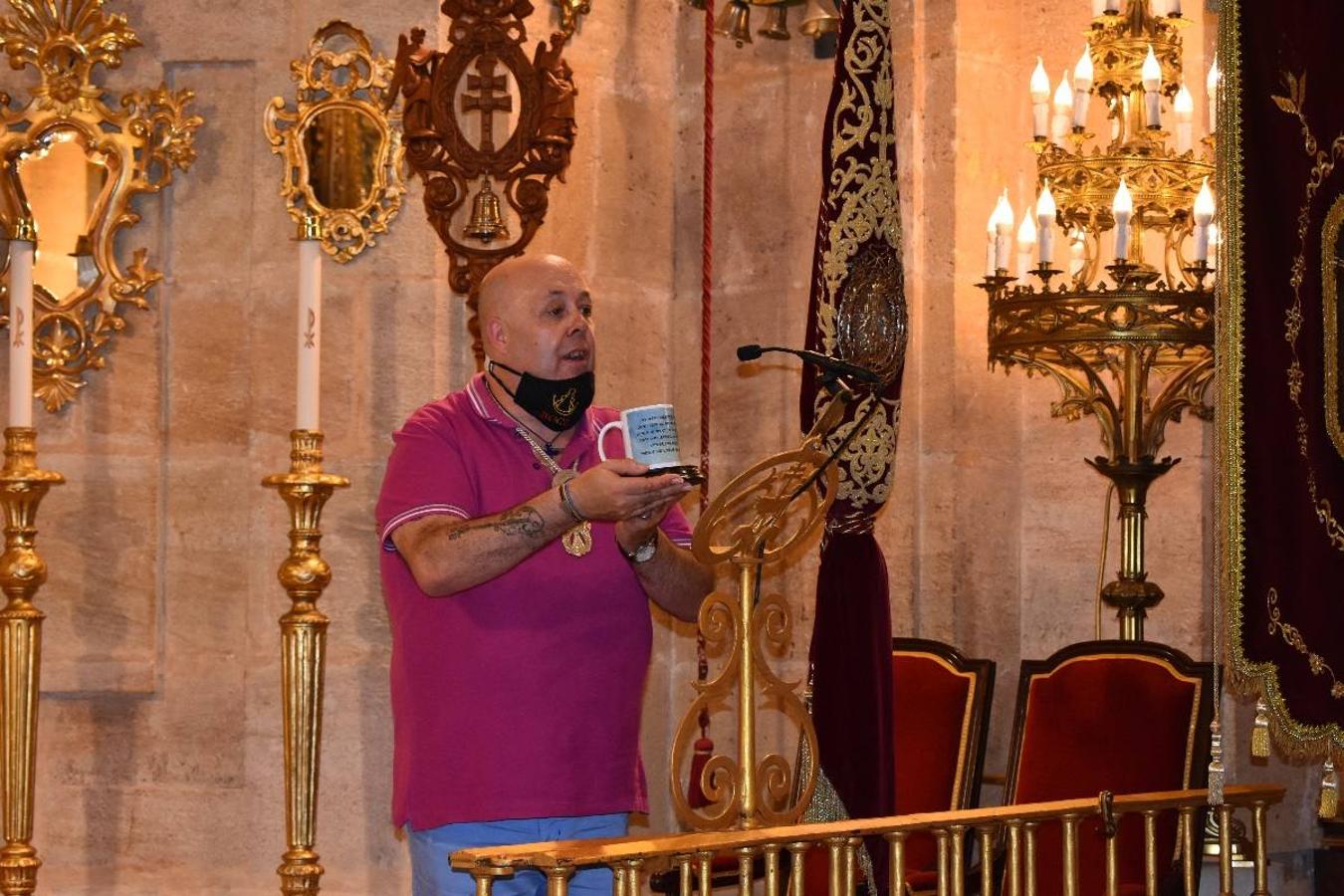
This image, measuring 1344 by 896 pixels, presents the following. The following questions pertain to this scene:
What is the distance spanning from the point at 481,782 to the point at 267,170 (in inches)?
90.6

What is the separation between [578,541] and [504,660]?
0.71 feet

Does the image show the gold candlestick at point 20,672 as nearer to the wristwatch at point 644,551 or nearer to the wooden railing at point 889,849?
the wristwatch at point 644,551

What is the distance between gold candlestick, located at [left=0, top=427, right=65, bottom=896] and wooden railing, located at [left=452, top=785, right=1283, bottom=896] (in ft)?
6.44

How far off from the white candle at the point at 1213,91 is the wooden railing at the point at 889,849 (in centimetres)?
120

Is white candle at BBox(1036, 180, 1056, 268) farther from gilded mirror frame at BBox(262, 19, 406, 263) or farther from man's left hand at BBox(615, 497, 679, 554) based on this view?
man's left hand at BBox(615, 497, 679, 554)

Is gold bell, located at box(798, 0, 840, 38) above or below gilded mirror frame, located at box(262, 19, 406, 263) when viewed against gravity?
above

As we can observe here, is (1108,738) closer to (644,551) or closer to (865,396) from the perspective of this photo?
(865,396)

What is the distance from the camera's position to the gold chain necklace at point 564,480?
126 inches

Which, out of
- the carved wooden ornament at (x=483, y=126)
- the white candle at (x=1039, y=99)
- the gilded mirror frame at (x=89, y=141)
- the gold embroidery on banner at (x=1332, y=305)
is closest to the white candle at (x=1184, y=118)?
the white candle at (x=1039, y=99)

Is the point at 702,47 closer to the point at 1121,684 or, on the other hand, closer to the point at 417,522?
the point at 1121,684

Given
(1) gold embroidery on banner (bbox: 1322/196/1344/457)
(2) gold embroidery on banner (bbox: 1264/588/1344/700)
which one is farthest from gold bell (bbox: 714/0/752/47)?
(2) gold embroidery on banner (bbox: 1264/588/1344/700)

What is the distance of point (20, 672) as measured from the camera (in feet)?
14.8

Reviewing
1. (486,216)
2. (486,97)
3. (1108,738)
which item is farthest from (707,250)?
(1108,738)

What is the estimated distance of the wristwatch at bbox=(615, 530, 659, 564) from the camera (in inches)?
124
